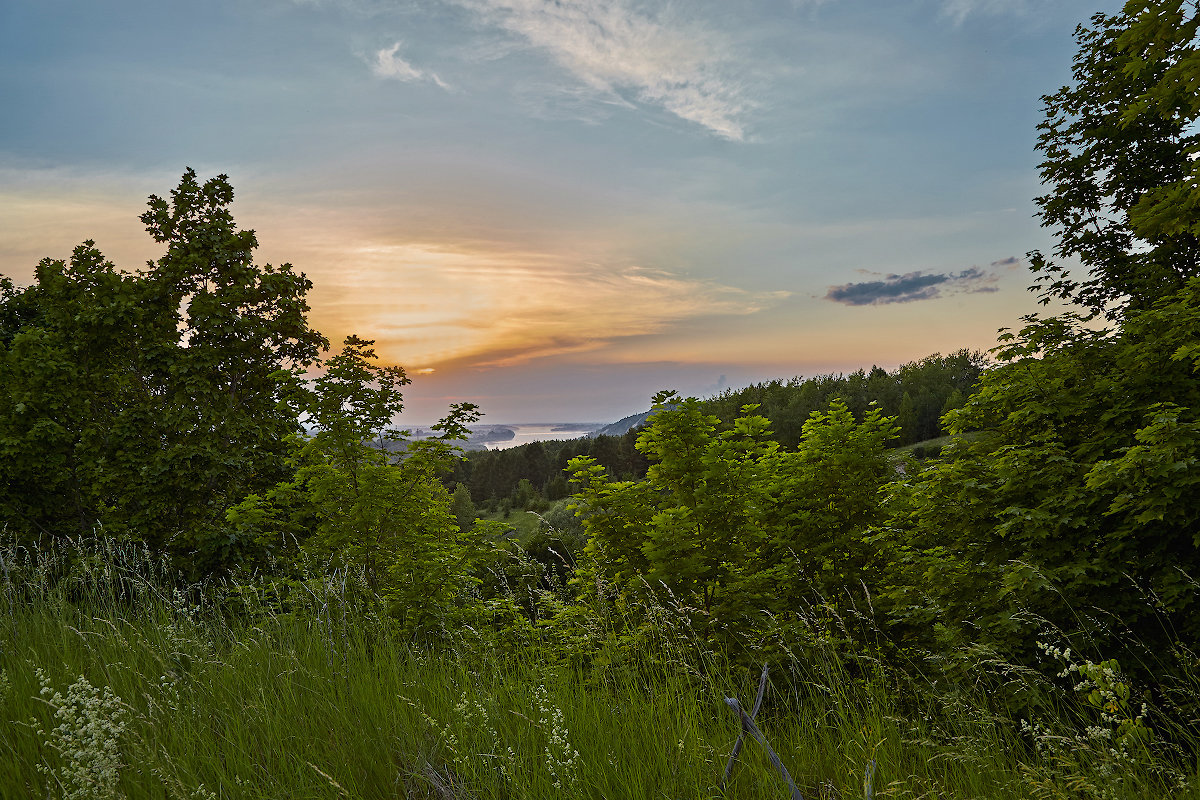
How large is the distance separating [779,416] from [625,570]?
79.5m

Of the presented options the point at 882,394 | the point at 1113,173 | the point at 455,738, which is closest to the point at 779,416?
the point at 882,394

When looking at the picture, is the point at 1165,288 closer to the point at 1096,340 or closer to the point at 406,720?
the point at 1096,340

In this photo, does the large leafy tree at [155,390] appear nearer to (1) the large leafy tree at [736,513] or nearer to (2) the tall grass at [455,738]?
(1) the large leafy tree at [736,513]

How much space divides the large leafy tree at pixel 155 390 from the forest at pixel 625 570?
0.26 ft

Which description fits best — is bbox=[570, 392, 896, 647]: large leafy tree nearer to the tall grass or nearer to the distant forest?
the tall grass

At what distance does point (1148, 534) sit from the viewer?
26.2 ft

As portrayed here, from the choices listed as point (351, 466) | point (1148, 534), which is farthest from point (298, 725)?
point (1148, 534)

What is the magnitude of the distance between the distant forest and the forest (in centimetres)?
6295

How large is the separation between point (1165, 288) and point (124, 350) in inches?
837

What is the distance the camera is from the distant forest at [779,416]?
270 feet

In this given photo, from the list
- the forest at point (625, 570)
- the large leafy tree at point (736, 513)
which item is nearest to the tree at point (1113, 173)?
the forest at point (625, 570)

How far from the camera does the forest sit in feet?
9.47

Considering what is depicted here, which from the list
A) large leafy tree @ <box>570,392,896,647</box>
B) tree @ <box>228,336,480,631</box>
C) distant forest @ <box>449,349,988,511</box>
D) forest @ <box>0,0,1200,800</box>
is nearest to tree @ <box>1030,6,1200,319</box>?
forest @ <box>0,0,1200,800</box>

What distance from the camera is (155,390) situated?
12805 mm
